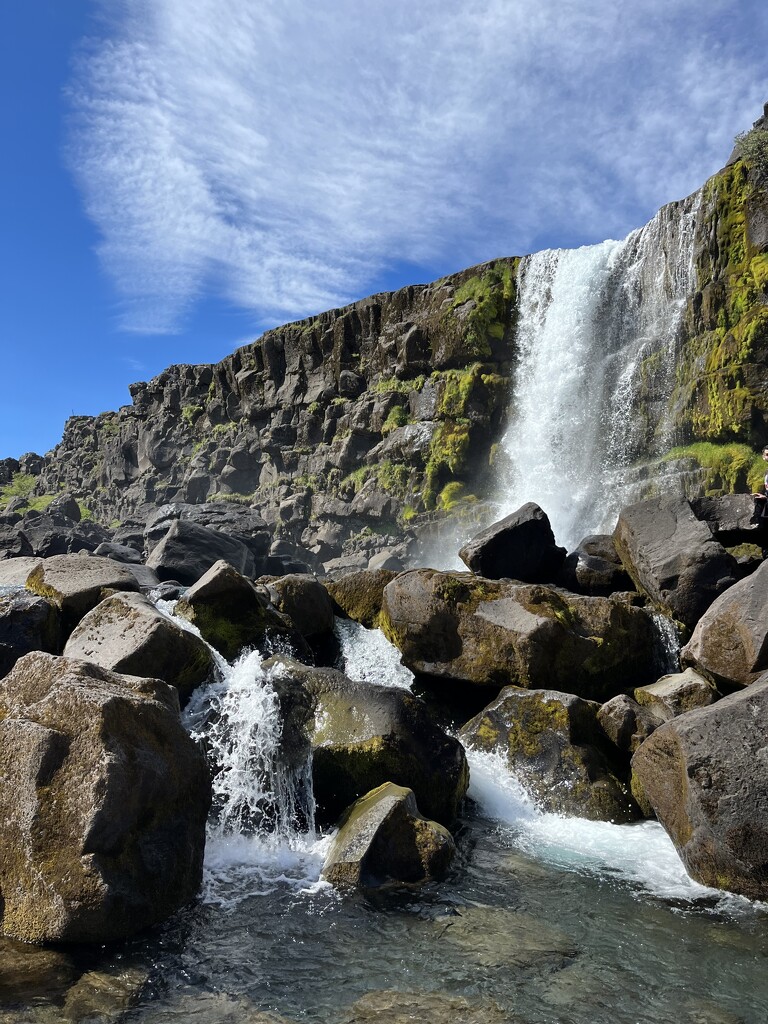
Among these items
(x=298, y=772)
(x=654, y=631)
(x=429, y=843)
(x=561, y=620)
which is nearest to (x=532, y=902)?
(x=429, y=843)

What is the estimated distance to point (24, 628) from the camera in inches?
510

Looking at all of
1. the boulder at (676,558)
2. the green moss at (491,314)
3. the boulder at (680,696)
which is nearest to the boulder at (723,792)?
the boulder at (680,696)

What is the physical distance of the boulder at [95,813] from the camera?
7332 millimetres

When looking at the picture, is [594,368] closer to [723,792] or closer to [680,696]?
[680,696]

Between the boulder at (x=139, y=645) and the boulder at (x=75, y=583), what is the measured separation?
1.90 metres

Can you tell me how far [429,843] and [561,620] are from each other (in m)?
6.68

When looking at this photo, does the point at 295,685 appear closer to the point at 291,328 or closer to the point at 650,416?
the point at 650,416

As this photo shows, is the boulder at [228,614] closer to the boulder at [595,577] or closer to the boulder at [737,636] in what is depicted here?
the boulder at [737,636]

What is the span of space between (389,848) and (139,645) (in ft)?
15.7

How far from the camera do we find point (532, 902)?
873 cm

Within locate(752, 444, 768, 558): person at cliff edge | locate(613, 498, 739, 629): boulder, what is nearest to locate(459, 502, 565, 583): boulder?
locate(613, 498, 739, 629): boulder

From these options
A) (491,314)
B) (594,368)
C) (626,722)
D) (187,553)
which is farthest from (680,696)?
(491,314)

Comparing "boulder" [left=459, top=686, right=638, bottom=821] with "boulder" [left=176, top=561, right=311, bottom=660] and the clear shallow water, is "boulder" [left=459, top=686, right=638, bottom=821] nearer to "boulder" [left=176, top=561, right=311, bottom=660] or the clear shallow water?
the clear shallow water

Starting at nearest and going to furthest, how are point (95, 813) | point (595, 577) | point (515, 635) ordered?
point (95, 813), point (515, 635), point (595, 577)
